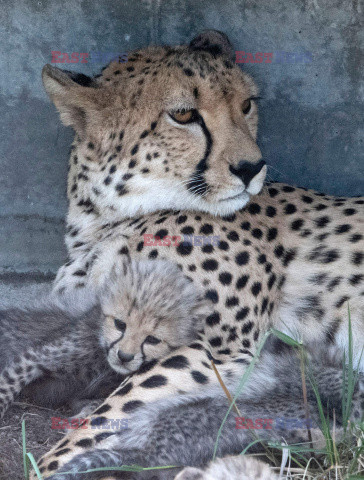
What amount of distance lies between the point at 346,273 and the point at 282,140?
2.81 ft

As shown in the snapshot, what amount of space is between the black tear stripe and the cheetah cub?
324 mm

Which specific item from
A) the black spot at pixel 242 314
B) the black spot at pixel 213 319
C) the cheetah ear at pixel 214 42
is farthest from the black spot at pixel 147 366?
the cheetah ear at pixel 214 42

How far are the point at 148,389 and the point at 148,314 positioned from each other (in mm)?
255

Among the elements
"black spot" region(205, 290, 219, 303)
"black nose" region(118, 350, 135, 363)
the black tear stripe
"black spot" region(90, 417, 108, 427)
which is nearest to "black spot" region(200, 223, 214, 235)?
the black tear stripe

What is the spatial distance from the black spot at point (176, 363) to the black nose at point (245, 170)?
69cm

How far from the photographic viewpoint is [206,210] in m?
2.63

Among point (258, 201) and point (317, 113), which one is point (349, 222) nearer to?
point (258, 201)

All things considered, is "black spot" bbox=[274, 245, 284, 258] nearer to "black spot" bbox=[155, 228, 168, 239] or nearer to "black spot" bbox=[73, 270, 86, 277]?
"black spot" bbox=[155, 228, 168, 239]

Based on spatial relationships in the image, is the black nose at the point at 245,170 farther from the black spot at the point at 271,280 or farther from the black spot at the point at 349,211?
the black spot at the point at 349,211

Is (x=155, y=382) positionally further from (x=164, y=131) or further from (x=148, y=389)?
(x=164, y=131)

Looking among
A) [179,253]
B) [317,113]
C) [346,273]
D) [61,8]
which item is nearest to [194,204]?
Answer: [179,253]

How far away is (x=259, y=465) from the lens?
173 cm

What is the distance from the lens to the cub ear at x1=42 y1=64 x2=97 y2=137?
2.64m

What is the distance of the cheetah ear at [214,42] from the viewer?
292 cm
